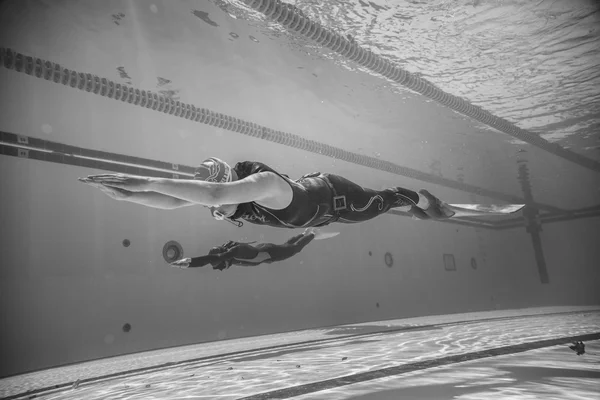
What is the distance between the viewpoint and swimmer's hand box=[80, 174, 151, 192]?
2.50 metres

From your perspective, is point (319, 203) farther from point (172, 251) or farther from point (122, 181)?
point (172, 251)

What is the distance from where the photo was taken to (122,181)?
2.53m

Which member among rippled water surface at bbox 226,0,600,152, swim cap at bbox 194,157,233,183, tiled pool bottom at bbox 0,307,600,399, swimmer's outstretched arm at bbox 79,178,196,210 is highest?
rippled water surface at bbox 226,0,600,152

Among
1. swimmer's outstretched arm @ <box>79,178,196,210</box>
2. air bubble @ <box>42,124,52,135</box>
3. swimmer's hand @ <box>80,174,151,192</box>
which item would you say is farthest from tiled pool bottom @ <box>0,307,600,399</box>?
air bubble @ <box>42,124,52,135</box>

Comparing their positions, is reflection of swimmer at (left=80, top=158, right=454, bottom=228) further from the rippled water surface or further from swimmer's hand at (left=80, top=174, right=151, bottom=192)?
the rippled water surface

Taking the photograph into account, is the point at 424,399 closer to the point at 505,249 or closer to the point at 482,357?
the point at 482,357

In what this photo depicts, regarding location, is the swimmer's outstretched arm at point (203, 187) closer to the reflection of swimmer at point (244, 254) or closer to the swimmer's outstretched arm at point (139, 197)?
the swimmer's outstretched arm at point (139, 197)

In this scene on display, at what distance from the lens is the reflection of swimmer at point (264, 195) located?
268 cm

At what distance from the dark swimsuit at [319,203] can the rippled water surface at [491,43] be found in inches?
183

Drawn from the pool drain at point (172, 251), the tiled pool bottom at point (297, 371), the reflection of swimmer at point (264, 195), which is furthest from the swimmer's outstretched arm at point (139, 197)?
the pool drain at point (172, 251)

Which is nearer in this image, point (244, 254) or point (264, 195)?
point (264, 195)

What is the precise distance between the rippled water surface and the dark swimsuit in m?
4.66

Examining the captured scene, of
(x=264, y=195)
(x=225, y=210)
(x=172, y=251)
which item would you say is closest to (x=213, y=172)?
(x=225, y=210)

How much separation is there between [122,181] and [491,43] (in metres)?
10.1
